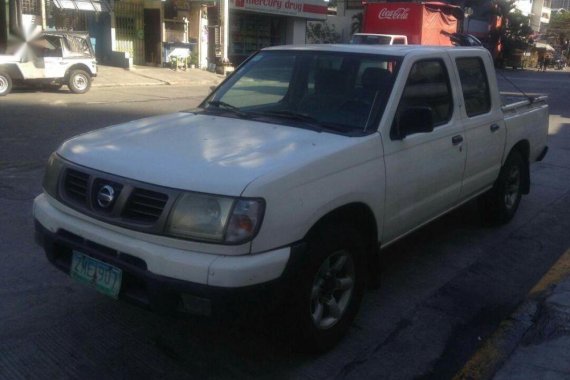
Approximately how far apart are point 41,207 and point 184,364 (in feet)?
4.04

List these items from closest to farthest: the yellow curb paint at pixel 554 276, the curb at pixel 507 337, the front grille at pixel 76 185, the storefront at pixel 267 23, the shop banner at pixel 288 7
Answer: the front grille at pixel 76 185 < the curb at pixel 507 337 < the yellow curb paint at pixel 554 276 < the shop banner at pixel 288 7 < the storefront at pixel 267 23

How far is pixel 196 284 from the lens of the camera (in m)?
2.82

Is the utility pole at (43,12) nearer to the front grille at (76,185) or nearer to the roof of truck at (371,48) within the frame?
the roof of truck at (371,48)

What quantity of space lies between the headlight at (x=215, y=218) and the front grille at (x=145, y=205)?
0.10 m

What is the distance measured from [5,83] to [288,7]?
1754 centimetres

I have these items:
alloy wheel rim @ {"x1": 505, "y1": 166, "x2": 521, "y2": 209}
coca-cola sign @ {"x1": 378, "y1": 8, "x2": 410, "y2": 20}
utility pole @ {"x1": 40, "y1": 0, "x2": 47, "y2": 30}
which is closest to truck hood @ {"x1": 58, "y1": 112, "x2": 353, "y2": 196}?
alloy wheel rim @ {"x1": 505, "y1": 166, "x2": 521, "y2": 209}

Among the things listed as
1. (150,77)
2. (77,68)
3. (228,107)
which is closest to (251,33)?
(150,77)

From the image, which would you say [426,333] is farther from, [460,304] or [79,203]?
[79,203]

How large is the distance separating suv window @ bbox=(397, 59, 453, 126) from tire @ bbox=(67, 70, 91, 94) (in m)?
13.6

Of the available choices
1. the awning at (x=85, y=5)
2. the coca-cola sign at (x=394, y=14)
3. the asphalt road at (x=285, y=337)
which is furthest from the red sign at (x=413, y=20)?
the asphalt road at (x=285, y=337)

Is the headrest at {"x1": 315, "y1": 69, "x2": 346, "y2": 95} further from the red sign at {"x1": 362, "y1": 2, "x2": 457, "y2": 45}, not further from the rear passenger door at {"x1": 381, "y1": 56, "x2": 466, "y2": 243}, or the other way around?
the red sign at {"x1": 362, "y1": 2, "x2": 457, "y2": 45}

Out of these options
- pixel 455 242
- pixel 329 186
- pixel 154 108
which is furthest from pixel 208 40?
pixel 329 186

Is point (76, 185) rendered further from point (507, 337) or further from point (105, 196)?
point (507, 337)

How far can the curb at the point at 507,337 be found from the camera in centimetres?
341
